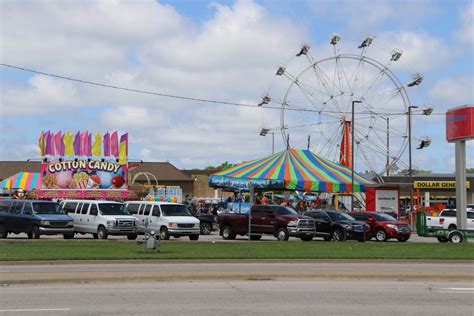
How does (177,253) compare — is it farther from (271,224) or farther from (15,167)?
(15,167)

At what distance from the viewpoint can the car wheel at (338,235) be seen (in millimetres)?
34688

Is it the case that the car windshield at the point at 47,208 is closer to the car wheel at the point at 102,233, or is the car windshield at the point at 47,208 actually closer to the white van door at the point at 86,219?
the white van door at the point at 86,219

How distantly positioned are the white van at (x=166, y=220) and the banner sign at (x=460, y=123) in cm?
1298

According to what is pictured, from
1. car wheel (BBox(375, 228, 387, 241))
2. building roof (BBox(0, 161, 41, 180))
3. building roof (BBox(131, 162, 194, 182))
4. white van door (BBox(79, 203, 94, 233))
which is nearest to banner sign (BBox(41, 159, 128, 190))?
white van door (BBox(79, 203, 94, 233))

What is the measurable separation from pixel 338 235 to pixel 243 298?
22.2m

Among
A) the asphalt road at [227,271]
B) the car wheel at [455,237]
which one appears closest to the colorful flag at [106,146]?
the car wheel at [455,237]

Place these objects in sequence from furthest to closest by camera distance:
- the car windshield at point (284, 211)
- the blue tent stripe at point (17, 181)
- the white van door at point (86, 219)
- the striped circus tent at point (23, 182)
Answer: the blue tent stripe at point (17, 181)
the striped circus tent at point (23, 182)
the car windshield at point (284, 211)
the white van door at point (86, 219)

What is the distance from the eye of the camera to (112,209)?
1347 inches

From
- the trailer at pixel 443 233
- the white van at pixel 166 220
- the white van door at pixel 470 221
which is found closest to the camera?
the white van at pixel 166 220

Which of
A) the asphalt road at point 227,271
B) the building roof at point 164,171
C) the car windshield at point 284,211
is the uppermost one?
the building roof at point 164,171

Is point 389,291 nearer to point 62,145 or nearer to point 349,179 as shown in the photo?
Answer: point 349,179

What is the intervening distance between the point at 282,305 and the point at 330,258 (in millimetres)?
9840

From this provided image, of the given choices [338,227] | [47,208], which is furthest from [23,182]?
[338,227]

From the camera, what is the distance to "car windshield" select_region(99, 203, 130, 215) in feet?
112
